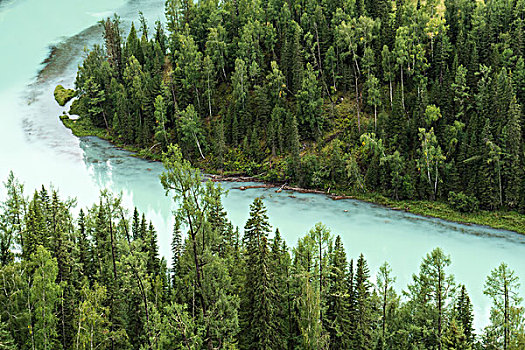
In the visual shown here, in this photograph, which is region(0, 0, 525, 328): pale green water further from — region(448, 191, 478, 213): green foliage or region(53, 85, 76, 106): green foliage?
region(448, 191, 478, 213): green foliage

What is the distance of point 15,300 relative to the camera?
4178cm

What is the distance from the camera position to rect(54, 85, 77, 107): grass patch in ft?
407

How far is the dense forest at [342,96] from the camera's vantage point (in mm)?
70750

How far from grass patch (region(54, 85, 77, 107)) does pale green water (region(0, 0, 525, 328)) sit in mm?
1979

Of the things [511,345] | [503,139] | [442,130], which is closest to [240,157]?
[442,130]

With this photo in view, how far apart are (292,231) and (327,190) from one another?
43.8ft

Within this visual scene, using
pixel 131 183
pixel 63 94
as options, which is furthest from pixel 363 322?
pixel 63 94

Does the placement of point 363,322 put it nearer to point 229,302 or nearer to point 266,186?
point 229,302

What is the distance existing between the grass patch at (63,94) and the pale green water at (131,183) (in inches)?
77.9

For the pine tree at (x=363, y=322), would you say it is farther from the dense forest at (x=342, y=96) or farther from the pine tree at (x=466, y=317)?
the dense forest at (x=342, y=96)

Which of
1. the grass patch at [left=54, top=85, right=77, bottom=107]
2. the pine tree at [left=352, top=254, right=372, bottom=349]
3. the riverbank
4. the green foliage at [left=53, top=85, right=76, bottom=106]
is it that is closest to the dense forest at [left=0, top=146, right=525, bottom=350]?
the pine tree at [left=352, top=254, right=372, bottom=349]

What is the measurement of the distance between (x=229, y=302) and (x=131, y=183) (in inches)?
1994

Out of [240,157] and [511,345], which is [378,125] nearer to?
[240,157]

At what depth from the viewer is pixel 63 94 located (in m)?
127
